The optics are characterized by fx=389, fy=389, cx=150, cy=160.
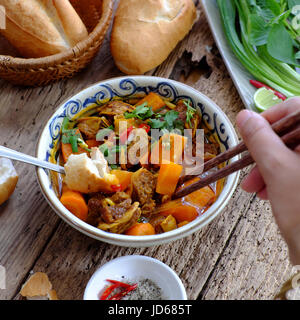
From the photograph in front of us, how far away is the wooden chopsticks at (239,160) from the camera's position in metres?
1.18

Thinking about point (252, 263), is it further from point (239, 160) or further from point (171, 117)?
point (171, 117)

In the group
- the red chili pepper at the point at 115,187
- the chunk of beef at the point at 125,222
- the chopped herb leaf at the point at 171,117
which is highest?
the chopped herb leaf at the point at 171,117

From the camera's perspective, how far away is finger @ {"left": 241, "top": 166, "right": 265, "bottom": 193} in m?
1.53

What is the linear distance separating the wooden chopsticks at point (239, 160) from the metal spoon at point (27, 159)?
1.74ft

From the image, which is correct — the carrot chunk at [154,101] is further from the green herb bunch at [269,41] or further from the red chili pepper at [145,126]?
the green herb bunch at [269,41]

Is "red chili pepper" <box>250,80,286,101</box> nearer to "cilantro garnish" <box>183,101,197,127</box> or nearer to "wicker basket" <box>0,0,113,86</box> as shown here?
"cilantro garnish" <box>183,101,197,127</box>

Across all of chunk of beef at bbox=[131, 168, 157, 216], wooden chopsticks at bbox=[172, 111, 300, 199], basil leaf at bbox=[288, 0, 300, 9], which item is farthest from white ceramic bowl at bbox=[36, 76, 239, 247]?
basil leaf at bbox=[288, 0, 300, 9]

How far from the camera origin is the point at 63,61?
2.01 metres

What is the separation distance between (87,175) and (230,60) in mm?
1245

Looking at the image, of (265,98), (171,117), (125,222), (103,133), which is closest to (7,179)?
(103,133)

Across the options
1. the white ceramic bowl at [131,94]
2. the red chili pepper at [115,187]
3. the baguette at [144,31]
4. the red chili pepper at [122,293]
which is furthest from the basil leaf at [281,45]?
the red chili pepper at [122,293]

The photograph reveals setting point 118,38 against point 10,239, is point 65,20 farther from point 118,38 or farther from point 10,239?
point 10,239

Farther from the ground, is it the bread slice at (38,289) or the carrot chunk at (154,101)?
the carrot chunk at (154,101)

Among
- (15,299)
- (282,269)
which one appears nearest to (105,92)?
(15,299)
